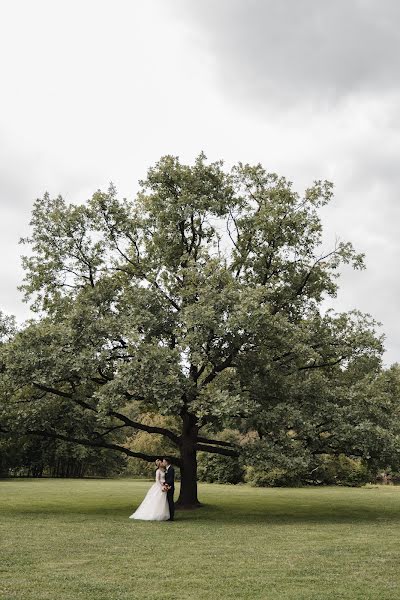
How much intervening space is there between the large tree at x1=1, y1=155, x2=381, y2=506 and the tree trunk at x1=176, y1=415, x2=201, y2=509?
0.17ft

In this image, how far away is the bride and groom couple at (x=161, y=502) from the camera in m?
20.4

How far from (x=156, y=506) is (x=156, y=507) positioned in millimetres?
33

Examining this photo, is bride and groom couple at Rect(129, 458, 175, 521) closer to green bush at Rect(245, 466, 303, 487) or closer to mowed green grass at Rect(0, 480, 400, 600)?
mowed green grass at Rect(0, 480, 400, 600)

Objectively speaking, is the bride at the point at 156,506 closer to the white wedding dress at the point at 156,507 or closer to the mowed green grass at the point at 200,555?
the white wedding dress at the point at 156,507

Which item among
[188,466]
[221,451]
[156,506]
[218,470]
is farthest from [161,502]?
[218,470]

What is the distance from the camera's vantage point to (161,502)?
2059cm

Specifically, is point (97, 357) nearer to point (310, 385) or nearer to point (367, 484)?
point (310, 385)

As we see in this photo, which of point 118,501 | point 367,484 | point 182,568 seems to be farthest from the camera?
point 367,484

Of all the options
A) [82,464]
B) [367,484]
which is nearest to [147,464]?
[82,464]

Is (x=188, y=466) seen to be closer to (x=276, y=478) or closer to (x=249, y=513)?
(x=249, y=513)

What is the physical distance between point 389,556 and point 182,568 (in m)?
4.85

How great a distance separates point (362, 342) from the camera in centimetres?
2370

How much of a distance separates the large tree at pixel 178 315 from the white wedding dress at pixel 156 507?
8.77 feet

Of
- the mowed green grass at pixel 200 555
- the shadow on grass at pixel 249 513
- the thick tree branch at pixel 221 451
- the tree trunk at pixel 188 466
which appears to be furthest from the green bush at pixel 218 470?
the mowed green grass at pixel 200 555
